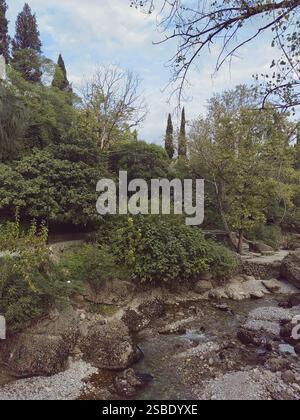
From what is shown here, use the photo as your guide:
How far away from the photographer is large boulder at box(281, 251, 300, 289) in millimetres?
10539

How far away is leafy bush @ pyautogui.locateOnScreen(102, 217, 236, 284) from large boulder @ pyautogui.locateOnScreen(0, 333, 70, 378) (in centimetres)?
323

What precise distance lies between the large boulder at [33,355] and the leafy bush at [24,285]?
298 millimetres

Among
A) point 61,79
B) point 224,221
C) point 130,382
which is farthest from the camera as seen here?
point 61,79

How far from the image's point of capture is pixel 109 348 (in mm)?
5855

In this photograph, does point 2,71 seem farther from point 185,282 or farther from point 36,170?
point 185,282

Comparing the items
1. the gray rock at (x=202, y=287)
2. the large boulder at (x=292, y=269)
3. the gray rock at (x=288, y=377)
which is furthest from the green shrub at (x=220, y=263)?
the gray rock at (x=288, y=377)

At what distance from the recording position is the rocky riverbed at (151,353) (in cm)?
499

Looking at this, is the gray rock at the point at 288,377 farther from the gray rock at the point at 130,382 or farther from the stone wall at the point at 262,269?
the stone wall at the point at 262,269

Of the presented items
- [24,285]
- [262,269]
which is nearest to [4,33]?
[24,285]

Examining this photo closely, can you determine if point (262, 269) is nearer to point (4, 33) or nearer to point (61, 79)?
point (61, 79)

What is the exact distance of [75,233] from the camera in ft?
34.5

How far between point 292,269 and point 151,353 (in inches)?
260
